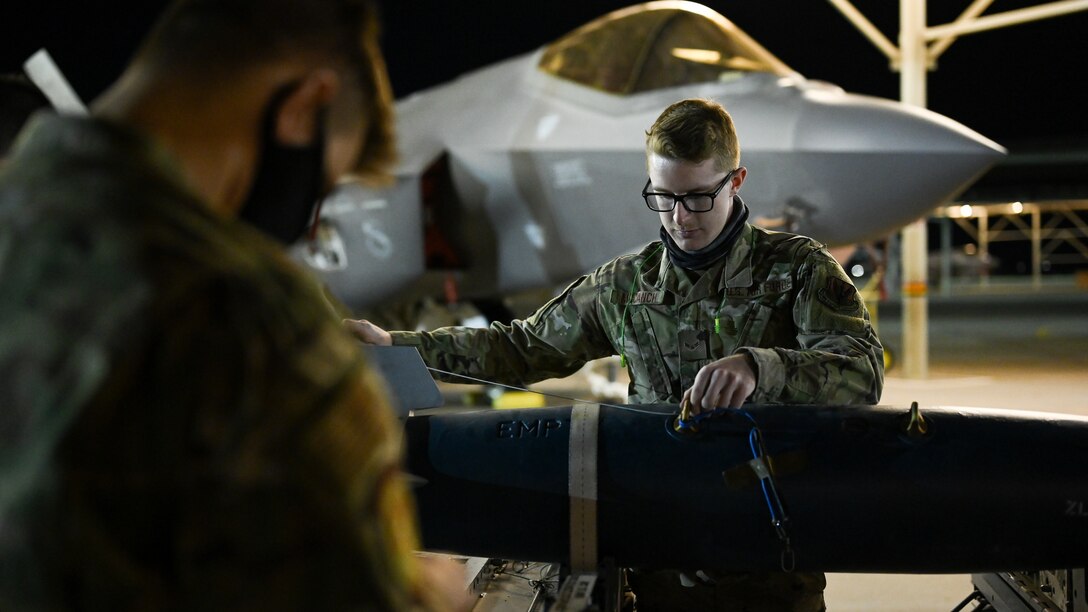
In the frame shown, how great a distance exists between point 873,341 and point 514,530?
117 centimetres

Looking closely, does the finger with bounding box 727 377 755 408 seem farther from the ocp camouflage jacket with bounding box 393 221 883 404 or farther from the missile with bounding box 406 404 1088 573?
the missile with bounding box 406 404 1088 573

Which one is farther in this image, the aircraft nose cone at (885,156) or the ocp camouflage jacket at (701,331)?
the aircraft nose cone at (885,156)

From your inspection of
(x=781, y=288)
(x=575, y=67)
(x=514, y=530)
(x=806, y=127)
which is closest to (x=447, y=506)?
(x=514, y=530)

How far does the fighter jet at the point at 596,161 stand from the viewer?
542 centimetres

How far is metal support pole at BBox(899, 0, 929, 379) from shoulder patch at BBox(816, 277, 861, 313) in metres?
7.05

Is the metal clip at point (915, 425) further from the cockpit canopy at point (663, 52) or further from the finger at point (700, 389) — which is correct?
the cockpit canopy at point (663, 52)

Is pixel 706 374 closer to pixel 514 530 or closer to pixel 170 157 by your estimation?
pixel 514 530

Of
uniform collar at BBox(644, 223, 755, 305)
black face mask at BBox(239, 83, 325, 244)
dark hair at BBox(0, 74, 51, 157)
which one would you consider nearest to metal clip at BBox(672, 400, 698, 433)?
uniform collar at BBox(644, 223, 755, 305)

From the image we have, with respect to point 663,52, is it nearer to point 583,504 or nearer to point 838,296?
point 838,296

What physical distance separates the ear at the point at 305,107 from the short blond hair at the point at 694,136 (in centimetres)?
164

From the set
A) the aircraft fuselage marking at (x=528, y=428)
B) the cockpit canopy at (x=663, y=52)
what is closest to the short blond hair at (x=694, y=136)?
the aircraft fuselage marking at (x=528, y=428)

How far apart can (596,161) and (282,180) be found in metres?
5.09

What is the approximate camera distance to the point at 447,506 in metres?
2.65

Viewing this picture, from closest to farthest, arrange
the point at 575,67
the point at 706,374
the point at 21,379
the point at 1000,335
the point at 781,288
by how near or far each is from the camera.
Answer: the point at 21,379 → the point at 706,374 → the point at 781,288 → the point at 575,67 → the point at 1000,335
